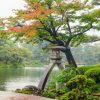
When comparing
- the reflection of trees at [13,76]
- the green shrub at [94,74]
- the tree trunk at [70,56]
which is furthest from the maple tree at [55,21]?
the reflection of trees at [13,76]

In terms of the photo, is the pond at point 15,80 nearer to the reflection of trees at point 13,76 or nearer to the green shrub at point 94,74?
the reflection of trees at point 13,76

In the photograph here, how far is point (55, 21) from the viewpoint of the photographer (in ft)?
42.6

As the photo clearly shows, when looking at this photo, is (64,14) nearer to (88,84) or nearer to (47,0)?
(47,0)

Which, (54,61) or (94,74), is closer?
(94,74)

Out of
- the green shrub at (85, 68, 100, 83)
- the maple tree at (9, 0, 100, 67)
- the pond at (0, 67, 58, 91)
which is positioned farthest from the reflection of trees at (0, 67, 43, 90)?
the green shrub at (85, 68, 100, 83)

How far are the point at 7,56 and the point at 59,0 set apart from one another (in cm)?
3134

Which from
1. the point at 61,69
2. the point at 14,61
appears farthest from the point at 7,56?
the point at 61,69

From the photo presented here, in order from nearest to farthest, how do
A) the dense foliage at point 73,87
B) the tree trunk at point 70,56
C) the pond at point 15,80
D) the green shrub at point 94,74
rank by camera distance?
the dense foliage at point 73,87
the green shrub at point 94,74
the tree trunk at point 70,56
the pond at point 15,80

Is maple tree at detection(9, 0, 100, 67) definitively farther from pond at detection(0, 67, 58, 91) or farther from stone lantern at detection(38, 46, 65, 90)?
pond at detection(0, 67, 58, 91)

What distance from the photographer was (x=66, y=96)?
8.30 metres

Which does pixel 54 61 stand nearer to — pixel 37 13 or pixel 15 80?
pixel 37 13

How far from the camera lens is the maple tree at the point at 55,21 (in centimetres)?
1257

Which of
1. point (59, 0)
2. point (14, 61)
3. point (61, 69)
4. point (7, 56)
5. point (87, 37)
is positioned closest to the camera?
point (61, 69)

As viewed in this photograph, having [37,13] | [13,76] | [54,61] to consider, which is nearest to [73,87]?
[54,61]
